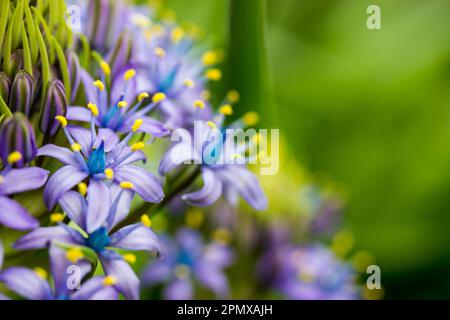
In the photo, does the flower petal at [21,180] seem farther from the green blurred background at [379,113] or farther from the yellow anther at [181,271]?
the green blurred background at [379,113]

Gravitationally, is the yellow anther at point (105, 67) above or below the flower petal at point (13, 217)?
above

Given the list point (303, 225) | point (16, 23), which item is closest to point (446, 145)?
point (303, 225)

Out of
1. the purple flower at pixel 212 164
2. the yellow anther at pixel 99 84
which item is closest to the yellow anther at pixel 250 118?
the purple flower at pixel 212 164

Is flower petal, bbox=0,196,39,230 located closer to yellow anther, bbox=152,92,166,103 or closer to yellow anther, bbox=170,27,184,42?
yellow anther, bbox=152,92,166,103

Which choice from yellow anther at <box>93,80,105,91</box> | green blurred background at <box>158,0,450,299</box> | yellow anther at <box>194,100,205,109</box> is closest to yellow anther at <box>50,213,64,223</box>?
yellow anther at <box>93,80,105,91</box>

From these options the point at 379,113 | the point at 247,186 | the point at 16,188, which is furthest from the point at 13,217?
the point at 379,113
